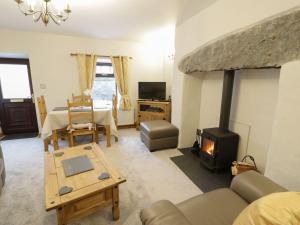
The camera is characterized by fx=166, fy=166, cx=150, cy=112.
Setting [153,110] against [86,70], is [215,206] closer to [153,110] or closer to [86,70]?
[153,110]

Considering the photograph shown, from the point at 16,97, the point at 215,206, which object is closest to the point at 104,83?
the point at 16,97

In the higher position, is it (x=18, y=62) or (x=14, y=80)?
(x=18, y=62)

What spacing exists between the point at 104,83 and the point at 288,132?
4.07 metres

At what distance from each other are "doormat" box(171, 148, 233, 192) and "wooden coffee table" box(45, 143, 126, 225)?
A: 119 cm

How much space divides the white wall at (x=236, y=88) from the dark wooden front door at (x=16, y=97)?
11.9 ft

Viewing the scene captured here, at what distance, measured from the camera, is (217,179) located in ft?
7.67

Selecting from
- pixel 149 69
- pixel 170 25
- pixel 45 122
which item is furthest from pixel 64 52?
pixel 170 25

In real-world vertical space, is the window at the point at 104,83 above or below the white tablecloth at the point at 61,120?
above

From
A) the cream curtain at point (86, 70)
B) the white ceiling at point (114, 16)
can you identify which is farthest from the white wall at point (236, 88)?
the cream curtain at point (86, 70)

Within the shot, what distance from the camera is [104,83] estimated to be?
4.56 metres

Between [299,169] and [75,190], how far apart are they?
197 centimetres

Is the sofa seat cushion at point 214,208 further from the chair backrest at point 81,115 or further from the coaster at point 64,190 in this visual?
the chair backrest at point 81,115

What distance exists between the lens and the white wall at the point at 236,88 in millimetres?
1937

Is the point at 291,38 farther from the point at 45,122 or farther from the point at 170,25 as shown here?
the point at 45,122
